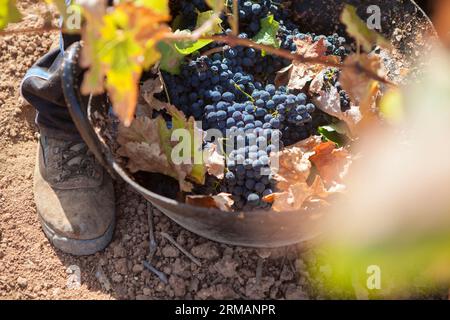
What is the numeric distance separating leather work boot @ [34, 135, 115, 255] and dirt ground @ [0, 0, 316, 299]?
49 millimetres

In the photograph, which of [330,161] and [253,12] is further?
[253,12]

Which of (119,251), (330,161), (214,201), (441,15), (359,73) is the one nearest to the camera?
(359,73)

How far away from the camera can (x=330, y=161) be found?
1448 mm

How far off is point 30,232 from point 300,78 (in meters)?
0.90

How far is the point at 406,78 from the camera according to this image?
1.55 metres

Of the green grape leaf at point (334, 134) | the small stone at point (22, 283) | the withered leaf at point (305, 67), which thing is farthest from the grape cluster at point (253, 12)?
the small stone at point (22, 283)

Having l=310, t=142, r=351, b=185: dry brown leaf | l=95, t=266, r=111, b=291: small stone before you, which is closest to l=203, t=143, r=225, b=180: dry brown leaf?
l=310, t=142, r=351, b=185: dry brown leaf

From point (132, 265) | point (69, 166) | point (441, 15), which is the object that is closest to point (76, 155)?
point (69, 166)

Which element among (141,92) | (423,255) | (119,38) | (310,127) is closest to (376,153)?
(310,127)

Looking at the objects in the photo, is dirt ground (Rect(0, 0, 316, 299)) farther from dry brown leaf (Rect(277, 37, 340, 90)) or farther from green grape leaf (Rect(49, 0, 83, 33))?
green grape leaf (Rect(49, 0, 83, 33))

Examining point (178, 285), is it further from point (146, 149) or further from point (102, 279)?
point (146, 149)

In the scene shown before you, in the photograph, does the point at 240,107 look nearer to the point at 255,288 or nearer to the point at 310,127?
the point at 310,127

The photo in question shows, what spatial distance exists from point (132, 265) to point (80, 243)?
158 mm

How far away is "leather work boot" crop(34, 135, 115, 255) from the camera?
5.37ft
